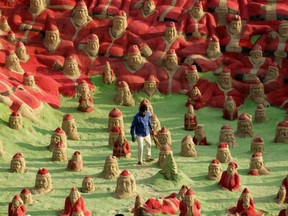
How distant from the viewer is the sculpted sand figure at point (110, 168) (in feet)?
63.8

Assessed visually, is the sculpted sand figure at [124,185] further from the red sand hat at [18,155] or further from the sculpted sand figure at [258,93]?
the sculpted sand figure at [258,93]

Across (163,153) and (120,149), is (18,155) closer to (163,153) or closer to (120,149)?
(120,149)

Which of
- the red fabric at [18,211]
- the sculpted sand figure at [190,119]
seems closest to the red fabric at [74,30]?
the sculpted sand figure at [190,119]

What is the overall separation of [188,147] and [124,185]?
3339 millimetres

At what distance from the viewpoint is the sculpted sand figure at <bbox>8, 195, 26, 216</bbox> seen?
54.8 feet

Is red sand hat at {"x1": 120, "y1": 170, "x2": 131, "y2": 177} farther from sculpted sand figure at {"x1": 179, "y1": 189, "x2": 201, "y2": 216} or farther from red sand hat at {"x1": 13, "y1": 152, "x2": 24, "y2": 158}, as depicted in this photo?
red sand hat at {"x1": 13, "y1": 152, "x2": 24, "y2": 158}

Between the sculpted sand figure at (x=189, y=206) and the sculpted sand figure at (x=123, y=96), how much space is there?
8.26m

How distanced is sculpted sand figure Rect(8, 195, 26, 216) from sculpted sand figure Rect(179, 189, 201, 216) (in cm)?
323

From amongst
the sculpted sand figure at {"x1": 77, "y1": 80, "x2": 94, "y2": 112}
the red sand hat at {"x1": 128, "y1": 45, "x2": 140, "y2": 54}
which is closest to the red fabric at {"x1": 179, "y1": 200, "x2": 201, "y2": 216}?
the sculpted sand figure at {"x1": 77, "y1": 80, "x2": 94, "y2": 112}

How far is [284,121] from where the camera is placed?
→ 75.2 feet

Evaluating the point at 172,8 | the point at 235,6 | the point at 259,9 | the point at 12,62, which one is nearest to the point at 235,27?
the point at 235,6

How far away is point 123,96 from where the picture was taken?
2508 centimetres

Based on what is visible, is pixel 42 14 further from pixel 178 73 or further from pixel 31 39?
pixel 178 73

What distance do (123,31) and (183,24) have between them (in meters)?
2.09
